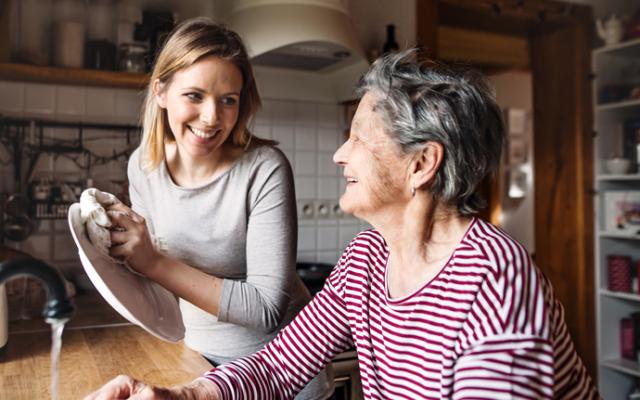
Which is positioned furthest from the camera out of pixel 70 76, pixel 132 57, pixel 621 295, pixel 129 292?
pixel 621 295

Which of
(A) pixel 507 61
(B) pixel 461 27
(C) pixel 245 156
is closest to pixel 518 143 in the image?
(A) pixel 507 61

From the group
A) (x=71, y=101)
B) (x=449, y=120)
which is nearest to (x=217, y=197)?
(x=449, y=120)

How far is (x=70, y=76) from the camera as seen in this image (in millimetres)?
2125

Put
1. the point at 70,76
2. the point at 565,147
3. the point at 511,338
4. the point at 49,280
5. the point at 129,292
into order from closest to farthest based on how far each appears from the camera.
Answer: the point at 49,280
the point at 511,338
the point at 129,292
the point at 70,76
the point at 565,147

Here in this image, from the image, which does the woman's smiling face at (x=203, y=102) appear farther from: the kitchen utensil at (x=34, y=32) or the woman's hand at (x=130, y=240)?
the kitchen utensil at (x=34, y=32)

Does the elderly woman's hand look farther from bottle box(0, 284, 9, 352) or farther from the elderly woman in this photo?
bottle box(0, 284, 9, 352)

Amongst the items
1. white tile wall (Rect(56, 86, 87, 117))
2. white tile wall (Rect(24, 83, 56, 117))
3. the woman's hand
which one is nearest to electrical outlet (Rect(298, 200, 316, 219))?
white tile wall (Rect(56, 86, 87, 117))

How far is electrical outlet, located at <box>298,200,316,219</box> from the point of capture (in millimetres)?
2764

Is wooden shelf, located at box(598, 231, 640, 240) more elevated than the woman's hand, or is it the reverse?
the woman's hand

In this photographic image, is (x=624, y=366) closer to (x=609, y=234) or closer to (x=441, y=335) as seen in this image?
(x=609, y=234)

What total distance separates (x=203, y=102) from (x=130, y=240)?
1.11ft

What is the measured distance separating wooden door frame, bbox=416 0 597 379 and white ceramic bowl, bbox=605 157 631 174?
0.37ft

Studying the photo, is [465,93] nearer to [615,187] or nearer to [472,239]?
[472,239]

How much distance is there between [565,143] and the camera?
330cm
